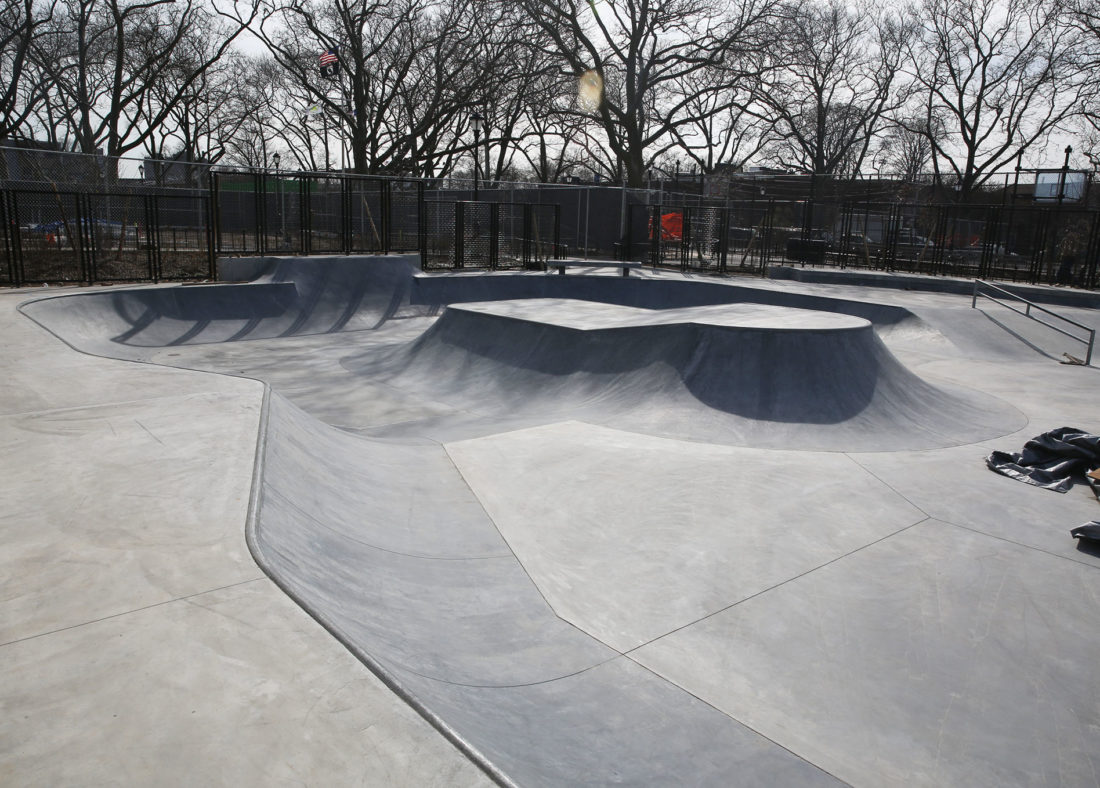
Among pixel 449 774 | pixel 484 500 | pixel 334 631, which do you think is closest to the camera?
pixel 449 774

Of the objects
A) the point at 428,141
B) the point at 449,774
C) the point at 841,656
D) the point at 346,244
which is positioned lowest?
the point at 841,656

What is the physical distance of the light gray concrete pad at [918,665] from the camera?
3.21 meters

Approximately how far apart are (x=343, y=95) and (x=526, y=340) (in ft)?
120

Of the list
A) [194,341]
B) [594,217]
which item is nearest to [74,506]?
[194,341]

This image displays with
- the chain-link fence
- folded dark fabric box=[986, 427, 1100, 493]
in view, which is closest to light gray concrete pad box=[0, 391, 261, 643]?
folded dark fabric box=[986, 427, 1100, 493]

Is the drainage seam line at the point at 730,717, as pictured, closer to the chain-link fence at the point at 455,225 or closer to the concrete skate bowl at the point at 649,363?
the concrete skate bowl at the point at 649,363

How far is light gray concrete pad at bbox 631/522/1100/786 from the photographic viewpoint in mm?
3211

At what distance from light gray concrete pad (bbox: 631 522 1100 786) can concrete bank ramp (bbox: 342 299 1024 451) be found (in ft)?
9.51

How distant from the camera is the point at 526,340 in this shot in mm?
10867

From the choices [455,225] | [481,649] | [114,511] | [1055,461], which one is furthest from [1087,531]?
[455,225]

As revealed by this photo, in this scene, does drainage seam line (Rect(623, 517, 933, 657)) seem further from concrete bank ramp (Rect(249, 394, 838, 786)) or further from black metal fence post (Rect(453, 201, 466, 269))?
black metal fence post (Rect(453, 201, 466, 269))

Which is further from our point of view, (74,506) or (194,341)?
(194,341)

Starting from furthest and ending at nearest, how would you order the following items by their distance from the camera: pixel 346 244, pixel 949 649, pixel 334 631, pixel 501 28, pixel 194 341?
pixel 501 28, pixel 346 244, pixel 194 341, pixel 949 649, pixel 334 631

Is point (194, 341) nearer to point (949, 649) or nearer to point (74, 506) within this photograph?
point (74, 506)
